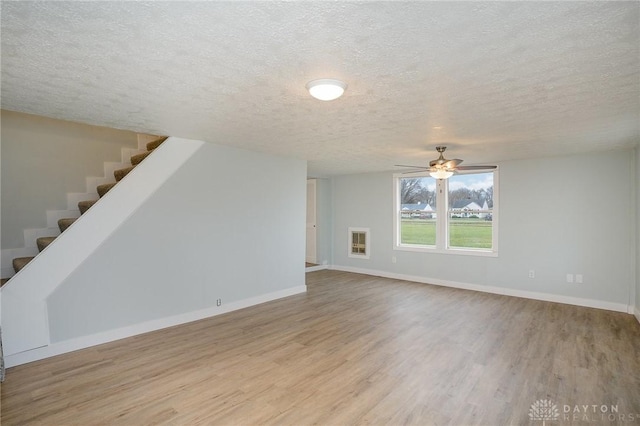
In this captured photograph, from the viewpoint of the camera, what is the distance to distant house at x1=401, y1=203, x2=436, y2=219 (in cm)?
666

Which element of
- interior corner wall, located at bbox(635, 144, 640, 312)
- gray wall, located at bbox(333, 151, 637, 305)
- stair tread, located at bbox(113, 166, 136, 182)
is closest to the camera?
stair tread, located at bbox(113, 166, 136, 182)

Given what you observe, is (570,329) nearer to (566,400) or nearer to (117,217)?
(566,400)

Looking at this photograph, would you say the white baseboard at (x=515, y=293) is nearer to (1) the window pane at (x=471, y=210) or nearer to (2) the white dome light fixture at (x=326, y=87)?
(1) the window pane at (x=471, y=210)

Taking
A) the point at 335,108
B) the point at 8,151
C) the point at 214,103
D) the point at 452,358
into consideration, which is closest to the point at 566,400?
the point at 452,358

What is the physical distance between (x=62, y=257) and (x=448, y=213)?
6.03 meters

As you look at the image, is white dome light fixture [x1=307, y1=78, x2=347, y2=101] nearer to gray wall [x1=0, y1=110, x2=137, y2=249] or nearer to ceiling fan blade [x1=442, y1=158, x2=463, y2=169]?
ceiling fan blade [x1=442, y1=158, x2=463, y2=169]

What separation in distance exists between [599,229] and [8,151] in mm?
8123

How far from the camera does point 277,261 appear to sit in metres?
5.37

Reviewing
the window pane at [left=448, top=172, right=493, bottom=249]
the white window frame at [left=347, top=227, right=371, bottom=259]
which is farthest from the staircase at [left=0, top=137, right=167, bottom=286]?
the window pane at [left=448, top=172, right=493, bottom=249]

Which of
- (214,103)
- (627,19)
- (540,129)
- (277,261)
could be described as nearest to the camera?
(627,19)

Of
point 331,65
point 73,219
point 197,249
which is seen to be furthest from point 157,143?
point 331,65

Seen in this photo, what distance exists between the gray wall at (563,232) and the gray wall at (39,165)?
6.13 m

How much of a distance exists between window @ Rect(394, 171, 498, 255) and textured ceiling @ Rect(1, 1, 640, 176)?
2368 mm

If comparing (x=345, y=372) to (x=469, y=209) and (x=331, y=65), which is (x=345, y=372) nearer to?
(x=331, y=65)
